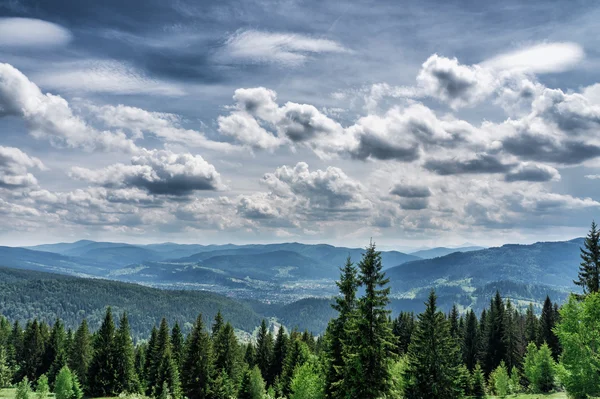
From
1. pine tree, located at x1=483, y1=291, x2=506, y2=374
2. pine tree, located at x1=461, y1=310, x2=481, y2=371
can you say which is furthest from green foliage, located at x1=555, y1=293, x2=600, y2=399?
pine tree, located at x1=461, y1=310, x2=481, y2=371

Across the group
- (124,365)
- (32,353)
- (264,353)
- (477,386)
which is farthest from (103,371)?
(477,386)

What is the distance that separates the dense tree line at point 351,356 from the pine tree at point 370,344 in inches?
3.0

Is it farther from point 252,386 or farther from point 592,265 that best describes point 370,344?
point 252,386

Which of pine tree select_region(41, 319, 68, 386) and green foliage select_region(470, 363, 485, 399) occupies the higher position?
green foliage select_region(470, 363, 485, 399)

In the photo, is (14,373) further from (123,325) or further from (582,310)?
(582,310)

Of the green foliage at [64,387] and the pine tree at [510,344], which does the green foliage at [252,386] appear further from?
the pine tree at [510,344]

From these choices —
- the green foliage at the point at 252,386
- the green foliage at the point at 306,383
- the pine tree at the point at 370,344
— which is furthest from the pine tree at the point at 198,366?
the pine tree at the point at 370,344

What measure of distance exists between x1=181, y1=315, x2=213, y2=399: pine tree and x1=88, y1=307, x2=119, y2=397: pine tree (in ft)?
34.7

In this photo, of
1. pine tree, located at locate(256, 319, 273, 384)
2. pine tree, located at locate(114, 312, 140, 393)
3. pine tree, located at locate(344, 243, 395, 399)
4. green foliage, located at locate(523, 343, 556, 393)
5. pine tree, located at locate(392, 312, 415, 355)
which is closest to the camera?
pine tree, located at locate(344, 243, 395, 399)

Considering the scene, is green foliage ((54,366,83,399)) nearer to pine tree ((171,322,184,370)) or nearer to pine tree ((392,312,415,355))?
pine tree ((171,322,184,370))

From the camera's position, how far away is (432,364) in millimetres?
39312

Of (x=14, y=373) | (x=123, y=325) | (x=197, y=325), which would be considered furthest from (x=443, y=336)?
(x=14, y=373)

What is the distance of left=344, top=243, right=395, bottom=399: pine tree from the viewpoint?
113 ft

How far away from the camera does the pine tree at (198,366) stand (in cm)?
6938
